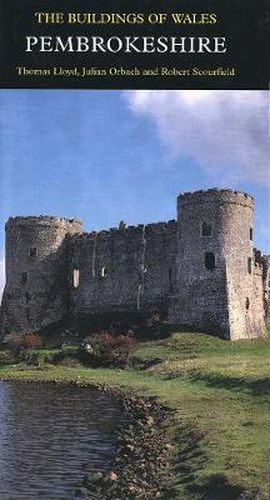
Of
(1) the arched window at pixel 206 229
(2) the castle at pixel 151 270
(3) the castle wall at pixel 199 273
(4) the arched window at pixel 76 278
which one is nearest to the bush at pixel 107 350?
(3) the castle wall at pixel 199 273

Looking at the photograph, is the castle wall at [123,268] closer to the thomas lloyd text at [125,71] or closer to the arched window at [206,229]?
the arched window at [206,229]

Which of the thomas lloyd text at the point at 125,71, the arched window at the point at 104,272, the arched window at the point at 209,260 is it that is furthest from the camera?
the arched window at the point at 104,272

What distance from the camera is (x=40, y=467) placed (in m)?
20.2

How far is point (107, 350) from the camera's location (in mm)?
42719

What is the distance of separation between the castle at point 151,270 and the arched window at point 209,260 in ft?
0.20

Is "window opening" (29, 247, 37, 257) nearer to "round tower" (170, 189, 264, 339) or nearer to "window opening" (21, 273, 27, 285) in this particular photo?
"window opening" (21, 273, 27, 285)

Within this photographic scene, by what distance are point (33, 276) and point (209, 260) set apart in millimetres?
14597

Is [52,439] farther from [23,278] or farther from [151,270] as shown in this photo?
[23,278]

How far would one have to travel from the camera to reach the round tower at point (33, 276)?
5559cm

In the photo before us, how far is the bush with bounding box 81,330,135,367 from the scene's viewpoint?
4175 centimetres

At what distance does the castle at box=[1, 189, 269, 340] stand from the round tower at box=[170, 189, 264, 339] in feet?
0.19

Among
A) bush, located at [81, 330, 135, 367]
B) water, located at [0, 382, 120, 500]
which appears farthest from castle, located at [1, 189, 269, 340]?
water, located at [0, 382, 120, 500]

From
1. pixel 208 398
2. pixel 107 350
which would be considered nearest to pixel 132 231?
pixel 107 350

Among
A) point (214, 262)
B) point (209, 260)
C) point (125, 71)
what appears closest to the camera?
point (125, 71)
